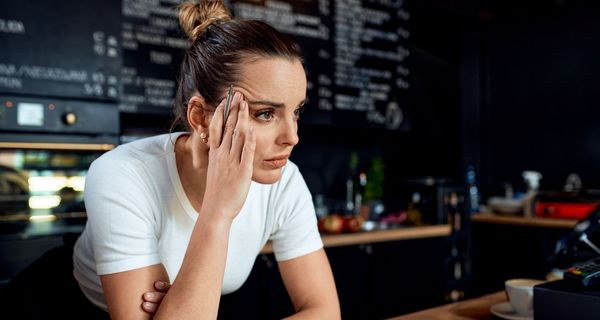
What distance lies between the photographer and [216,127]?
1.10 m

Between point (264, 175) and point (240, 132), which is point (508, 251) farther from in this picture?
point (240, 132)

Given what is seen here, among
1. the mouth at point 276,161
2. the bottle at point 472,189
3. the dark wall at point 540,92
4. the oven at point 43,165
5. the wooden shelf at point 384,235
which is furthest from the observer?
the bottle at point 472,189

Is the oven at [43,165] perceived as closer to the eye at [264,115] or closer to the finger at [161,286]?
the finger at [161,286]

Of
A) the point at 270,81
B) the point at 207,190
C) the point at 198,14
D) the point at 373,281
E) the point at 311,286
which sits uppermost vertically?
the point at 198,14

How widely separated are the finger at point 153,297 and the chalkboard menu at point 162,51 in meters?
1.16

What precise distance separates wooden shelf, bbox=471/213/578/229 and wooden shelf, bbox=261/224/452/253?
1.74 feet

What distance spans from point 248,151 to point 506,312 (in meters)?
0.66

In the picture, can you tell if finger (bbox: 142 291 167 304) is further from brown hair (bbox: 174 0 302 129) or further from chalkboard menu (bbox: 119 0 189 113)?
chalkboard menu (bbox: 119 0 189 113)

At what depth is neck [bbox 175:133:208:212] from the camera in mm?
1232

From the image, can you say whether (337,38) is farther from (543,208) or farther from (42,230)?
(42,230)

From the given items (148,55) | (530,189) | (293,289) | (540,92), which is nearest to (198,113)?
(293,289)

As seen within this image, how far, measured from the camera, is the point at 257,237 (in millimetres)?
1346

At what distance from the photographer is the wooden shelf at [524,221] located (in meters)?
3.23

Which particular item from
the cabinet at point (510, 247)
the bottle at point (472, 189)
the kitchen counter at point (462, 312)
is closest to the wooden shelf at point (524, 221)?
the cabinet at point (510, 247)
